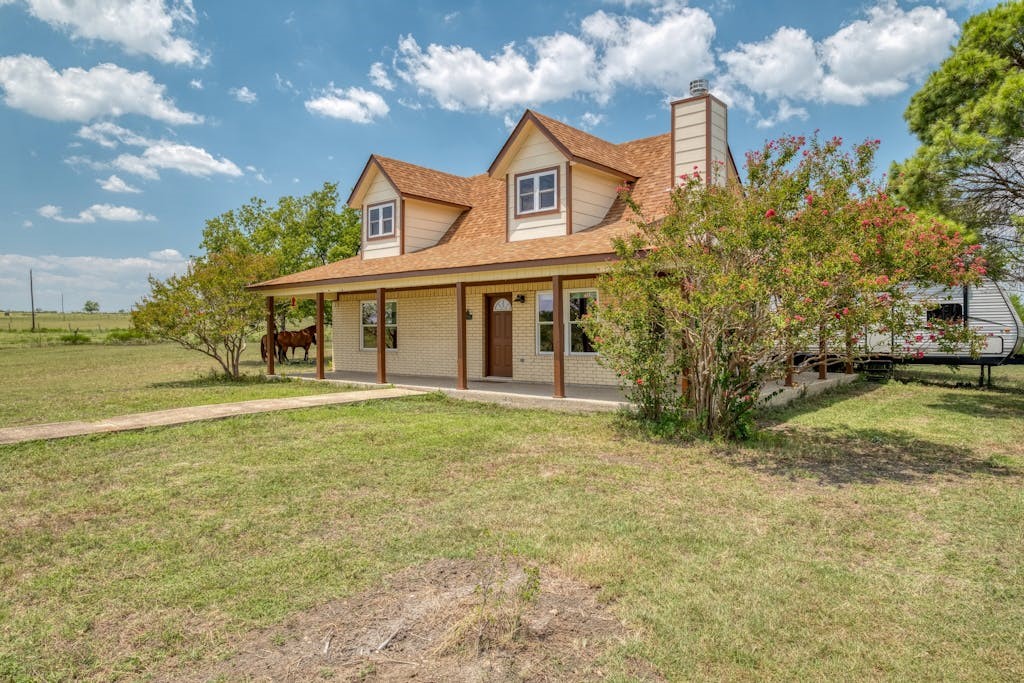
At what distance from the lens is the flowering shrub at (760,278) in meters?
7.53

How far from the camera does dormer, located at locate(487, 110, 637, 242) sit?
14.5 meters

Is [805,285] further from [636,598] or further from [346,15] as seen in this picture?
[346,15]

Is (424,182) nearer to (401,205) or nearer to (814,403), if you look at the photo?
(401,205)

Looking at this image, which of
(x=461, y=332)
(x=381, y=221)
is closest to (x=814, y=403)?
(x=461, y=332)

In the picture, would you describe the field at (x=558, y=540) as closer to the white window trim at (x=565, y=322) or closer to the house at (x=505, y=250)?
the house at (x=505, y=250)

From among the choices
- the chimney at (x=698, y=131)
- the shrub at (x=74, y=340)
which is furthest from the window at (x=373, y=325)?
the shrub at (x=74, y=340)

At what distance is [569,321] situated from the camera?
48.4 feet

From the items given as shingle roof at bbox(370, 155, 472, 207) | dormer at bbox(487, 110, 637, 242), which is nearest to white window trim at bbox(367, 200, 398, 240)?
shingle roof at bbox(370, 155, 472, 207)

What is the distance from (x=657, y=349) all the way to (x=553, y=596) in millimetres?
6184

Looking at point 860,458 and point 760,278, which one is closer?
point 760,278

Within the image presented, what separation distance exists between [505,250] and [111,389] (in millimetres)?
11047

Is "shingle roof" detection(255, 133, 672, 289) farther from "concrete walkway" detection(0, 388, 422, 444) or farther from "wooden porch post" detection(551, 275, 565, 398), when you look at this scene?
"concrete walkway" detection(0, 388, 422, 444)

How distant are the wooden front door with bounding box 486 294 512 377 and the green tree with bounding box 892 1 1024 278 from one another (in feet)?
30.8

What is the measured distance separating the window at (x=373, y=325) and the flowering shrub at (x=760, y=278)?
10.3 metres
